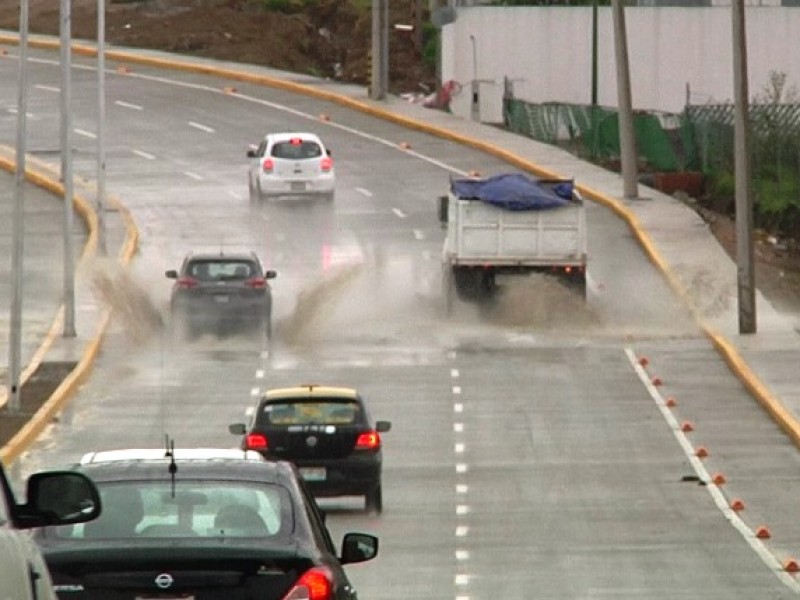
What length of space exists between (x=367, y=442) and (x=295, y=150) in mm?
32031

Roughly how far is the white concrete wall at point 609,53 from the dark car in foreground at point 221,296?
2952 cm

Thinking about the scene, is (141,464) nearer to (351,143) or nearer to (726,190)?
(726,190)

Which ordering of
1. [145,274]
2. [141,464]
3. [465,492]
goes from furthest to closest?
[145,274], [465,492], [141,464]

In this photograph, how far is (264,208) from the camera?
57.4 metres

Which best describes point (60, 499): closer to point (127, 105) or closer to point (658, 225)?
point (658, 225)

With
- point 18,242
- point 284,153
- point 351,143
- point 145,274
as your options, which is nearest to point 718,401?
point 18,242

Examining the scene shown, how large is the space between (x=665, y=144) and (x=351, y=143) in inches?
350

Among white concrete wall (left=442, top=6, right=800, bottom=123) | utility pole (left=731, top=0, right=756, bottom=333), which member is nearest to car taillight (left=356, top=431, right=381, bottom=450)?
utility pole (left=731, top=0, right=756, bottom=333)

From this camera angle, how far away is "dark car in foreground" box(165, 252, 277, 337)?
4122cm

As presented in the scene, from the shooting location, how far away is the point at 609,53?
73.9 metres

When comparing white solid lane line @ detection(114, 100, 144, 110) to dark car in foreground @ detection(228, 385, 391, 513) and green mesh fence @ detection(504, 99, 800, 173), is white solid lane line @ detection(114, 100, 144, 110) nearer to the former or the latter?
green mesh fence @ detection(504, 99, 800, 173)

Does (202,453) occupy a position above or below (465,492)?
above

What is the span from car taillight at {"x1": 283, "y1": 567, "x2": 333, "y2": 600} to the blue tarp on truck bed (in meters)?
33.8

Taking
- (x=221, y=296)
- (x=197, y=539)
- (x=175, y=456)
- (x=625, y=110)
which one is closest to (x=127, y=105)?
(x=625, y=110)
